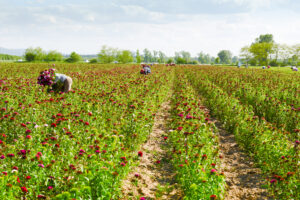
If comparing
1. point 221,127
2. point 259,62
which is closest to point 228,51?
point 259,62

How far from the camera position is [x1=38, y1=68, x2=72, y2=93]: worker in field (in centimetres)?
854

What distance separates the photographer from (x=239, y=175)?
4.72m

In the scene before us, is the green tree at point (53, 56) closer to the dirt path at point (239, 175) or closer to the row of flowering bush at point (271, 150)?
the row of flowering bush at point (271, 150)

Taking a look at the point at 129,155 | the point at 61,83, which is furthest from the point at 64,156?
the point at 61,83

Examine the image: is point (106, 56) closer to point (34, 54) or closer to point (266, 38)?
point (34, 54)

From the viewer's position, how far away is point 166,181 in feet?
14.4

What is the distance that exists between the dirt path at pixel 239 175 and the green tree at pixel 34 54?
→ 7792cm

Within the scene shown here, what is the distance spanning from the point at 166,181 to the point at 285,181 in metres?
2.34

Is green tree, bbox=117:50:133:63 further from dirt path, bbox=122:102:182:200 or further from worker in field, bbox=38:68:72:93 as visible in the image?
dirt path, bbox=122:102:182:200

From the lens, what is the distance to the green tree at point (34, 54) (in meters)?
67.2

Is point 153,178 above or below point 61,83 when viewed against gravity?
below

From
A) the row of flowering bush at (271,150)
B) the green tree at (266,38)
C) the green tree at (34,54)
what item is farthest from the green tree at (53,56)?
the green tree at (266,38)

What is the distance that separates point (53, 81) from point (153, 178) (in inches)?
272

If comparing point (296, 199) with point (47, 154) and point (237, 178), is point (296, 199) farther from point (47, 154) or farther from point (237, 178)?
point (47, 154)
